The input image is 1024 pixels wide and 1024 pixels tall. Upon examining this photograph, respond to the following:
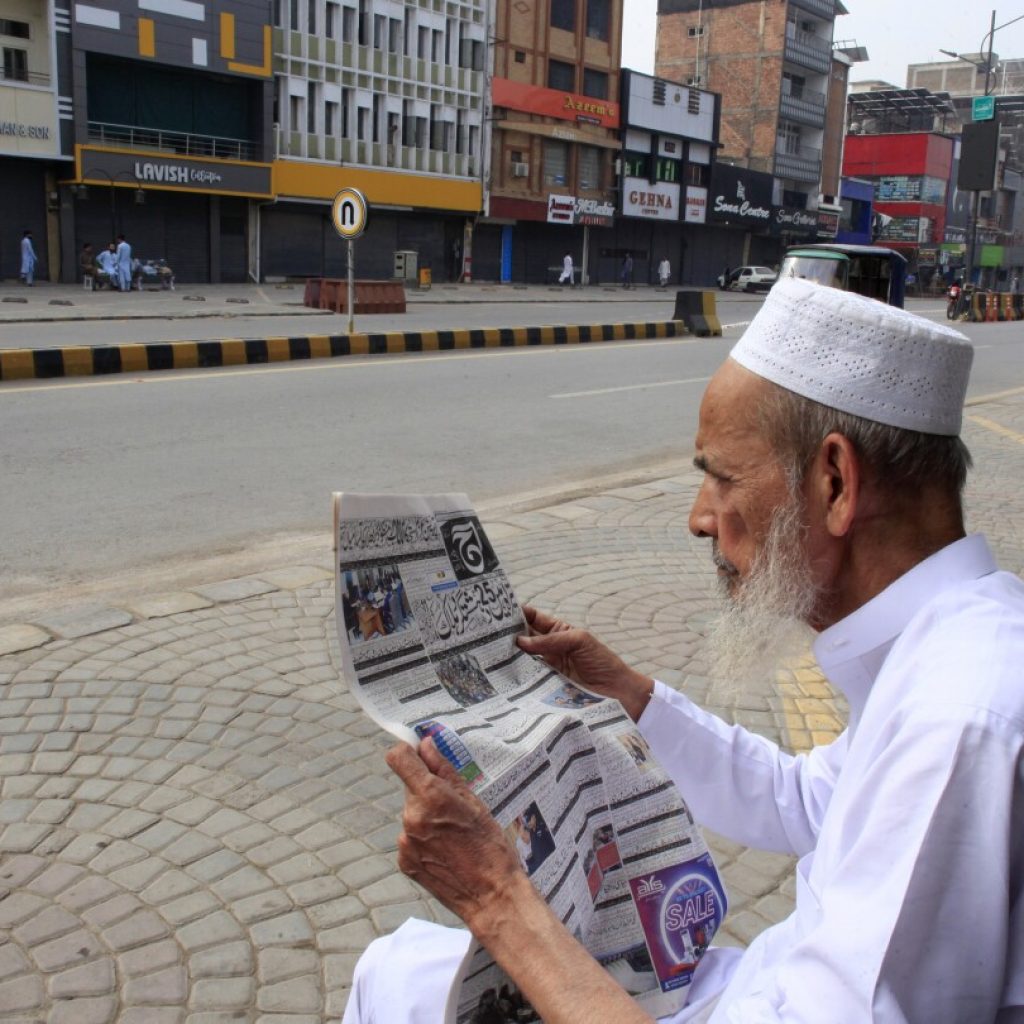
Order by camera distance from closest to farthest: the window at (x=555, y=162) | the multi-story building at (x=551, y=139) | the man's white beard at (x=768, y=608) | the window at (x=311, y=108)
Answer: the man's white beard at (x=768, y=608) → the window at (x=311, y=108) → the multi-story building at (x=551, y=139) → the window at (x=555, y=162)

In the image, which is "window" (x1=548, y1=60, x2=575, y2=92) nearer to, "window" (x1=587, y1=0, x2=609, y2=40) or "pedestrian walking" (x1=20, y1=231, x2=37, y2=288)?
"window" (x1=587, y1=0, x2=609, y2=40)

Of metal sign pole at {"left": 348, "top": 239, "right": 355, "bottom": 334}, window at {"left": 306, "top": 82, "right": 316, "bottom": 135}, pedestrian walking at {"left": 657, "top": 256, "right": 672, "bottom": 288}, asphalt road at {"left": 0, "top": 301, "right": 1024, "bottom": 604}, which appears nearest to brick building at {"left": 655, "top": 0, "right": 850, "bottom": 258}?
pedestrian walking at {"left": 657, "top": 256, "right": 672, "bottom": 288}

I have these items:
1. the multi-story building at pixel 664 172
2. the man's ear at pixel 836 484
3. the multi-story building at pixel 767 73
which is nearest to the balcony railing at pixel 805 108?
the multi-story building at pixel 767 73

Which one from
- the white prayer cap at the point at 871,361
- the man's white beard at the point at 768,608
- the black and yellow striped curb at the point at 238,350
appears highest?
the white prayer cap at the point at 871,361

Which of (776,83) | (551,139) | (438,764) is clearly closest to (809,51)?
(776,83)

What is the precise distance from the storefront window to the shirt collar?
1770 inches

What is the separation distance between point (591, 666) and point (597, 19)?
47404mm

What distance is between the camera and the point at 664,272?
46.4 m

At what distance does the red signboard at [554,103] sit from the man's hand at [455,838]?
1667 inches

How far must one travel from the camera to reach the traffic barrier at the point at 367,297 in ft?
68.9

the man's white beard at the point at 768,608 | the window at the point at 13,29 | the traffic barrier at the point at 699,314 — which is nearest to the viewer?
the man's white beard at the point at 768,608

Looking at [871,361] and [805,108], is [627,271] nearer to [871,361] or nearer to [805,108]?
[805,108]

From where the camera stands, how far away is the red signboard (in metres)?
41.0

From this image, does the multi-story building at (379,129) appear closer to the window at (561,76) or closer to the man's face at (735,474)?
the window at (561,76)
